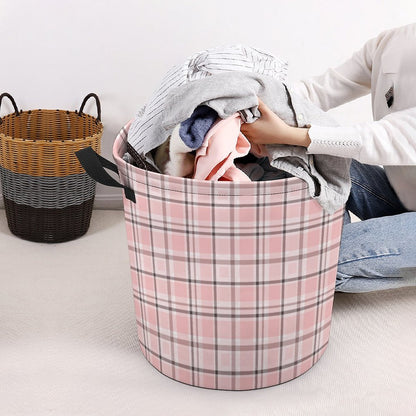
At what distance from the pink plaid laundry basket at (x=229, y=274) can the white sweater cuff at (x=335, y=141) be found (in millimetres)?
85

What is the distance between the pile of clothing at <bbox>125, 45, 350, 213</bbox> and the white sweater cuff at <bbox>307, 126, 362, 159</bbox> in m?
0.03

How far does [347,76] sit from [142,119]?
0.66 m

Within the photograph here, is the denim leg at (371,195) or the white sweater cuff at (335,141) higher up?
the white sweater cuff at (335,141)

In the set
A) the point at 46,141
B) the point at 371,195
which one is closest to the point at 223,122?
the point at 371,195

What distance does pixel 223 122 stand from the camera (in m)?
1.17

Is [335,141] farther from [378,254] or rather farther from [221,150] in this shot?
[378,254]

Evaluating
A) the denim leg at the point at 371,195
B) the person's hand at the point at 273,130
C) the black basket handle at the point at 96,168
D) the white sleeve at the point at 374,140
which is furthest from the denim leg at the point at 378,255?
the black basket handle at the point at 96,168

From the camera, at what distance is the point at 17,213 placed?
204 cm

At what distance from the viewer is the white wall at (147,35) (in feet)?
6.79

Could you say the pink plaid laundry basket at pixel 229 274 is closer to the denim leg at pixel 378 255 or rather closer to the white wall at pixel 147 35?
the denim leg at pixel 378 255

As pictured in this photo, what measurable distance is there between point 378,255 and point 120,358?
0.63 metres

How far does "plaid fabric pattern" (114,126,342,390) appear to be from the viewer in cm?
119

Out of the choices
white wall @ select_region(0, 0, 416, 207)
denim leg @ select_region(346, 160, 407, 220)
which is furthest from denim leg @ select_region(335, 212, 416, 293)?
white wall @ select_region(0, 0, 416, 207)

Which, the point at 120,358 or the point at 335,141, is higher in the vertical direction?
the point at 335,141
